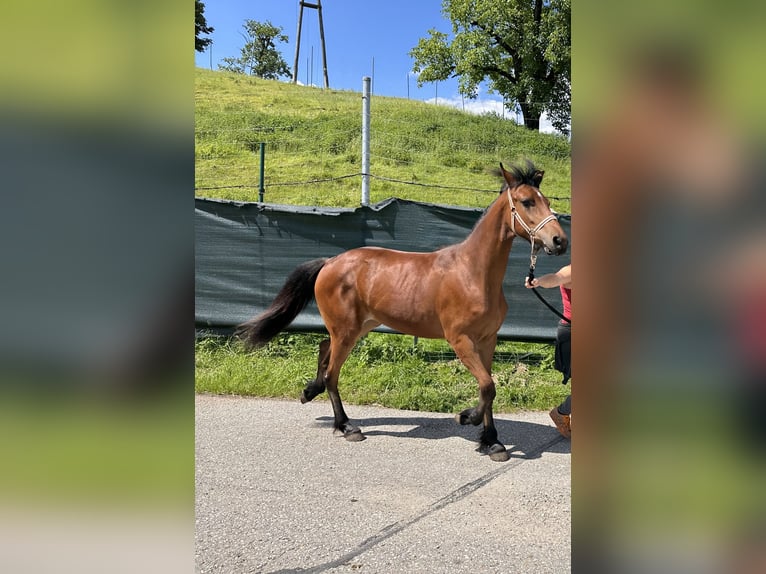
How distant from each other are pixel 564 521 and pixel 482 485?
2.14 ft

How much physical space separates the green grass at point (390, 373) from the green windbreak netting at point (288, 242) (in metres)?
0.22

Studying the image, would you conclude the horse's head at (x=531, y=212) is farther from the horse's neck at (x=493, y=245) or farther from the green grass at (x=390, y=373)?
the green grass at (x=390, y=373)

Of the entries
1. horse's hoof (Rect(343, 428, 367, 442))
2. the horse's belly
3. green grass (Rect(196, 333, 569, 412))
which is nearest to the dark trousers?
the horse's belly

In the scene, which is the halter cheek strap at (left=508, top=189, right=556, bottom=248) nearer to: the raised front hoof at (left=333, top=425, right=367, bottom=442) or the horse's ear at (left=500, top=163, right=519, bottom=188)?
the horse's ear at (left=500, top=163, right=519, bottom=188)

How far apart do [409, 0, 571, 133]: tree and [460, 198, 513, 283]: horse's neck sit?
23659mm

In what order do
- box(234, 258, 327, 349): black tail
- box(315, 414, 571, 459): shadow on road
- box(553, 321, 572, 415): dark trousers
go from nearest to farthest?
box(553, 321, 572, 415): dark trousers, box(315, 414, 571, 459): shadow on road, box(234, 258, 327, 349): black tail

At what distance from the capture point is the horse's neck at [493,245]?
4637mm

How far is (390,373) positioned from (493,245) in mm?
2338

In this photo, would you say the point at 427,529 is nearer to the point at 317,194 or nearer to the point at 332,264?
the point at 332,264

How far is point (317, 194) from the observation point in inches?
555

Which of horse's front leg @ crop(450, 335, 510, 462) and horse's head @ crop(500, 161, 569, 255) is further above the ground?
horse's head @ crop(500, 161, 569, 255)

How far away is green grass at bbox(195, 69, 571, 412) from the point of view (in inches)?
249

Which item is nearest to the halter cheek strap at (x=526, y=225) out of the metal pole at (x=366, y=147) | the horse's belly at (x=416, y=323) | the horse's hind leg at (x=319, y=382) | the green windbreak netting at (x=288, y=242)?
the horse's belly at (x=416, y=323)

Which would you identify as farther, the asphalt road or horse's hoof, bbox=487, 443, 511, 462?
horse's hoof, bbox=487, 443, 511, 462
